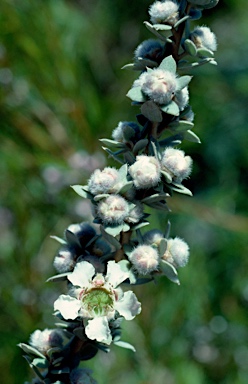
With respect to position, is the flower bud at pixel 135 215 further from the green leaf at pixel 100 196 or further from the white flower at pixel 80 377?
the white flower at pixel 80 377

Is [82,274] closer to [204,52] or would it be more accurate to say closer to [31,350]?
[31,350]

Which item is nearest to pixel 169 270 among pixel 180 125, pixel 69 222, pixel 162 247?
pixel 162 247

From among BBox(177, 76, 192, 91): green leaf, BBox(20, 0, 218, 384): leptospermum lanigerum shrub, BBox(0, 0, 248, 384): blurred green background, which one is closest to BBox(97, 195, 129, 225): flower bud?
BBox(20, 0, 218, 384): leptospermum lanigerum shrub

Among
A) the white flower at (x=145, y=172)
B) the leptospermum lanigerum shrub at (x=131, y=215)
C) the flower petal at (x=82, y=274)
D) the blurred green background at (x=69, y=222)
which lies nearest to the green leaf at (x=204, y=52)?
the leptospermum lanigerum shrub at (x=131, y=215)

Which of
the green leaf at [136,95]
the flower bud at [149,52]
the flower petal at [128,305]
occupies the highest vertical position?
the flower bud at [149,52]

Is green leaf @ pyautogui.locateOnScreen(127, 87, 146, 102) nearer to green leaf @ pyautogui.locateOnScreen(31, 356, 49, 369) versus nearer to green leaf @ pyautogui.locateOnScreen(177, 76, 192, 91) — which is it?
green leaf @ pyautogui.locateOnScreen(177, 76, 192, 91)

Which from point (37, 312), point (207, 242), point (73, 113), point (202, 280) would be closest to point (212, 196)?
point (207, 242)
